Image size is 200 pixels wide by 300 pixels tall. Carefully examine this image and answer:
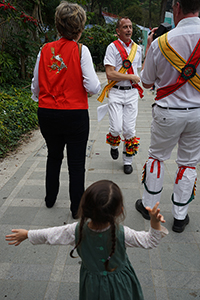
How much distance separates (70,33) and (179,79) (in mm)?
994

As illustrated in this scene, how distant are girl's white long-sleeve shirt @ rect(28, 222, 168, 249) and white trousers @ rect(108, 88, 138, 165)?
2545 mm

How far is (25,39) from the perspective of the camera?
7805 mm

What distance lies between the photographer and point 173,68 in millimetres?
2264

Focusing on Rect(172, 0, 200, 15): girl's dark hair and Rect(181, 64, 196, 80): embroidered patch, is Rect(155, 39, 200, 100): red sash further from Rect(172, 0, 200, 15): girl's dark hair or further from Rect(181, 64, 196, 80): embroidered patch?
Rect(172, 0, 200, 15): girl's dark hair

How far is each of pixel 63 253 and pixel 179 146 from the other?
54.4 inches

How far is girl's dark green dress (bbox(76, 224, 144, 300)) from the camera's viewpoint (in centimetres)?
144

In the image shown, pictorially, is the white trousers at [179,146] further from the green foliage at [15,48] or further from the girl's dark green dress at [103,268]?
the green foliage at [15,48]

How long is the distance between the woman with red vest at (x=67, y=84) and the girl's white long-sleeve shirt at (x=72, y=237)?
122cm

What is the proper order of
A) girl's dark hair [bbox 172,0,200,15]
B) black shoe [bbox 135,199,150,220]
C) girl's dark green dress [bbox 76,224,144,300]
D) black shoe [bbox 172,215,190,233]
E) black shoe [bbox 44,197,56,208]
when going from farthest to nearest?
black shoe [bbox 44,197,56,208]
black shoe [bbox 135,199,150,220]
black shoe [bbox 172,215,190,233]
girl's dark hair [bbox 172,0,200,15]
girl's dark green dress [bbox 76,224,144,300]

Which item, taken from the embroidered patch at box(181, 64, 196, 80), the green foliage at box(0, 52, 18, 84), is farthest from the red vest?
the green foliage at box(0, 52, 18, 84)

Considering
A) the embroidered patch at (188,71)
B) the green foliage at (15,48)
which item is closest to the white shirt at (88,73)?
the embroidered patch at (188,71)

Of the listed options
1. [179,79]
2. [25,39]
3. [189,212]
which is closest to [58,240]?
[179,79]

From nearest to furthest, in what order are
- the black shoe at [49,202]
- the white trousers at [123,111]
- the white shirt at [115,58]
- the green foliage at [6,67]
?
the black shoe at [49,202] → the white shirt at [115,58] → the white trousers at [123,111] → the green foliage at [6,67]

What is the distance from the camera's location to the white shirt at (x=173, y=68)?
7.11ft
